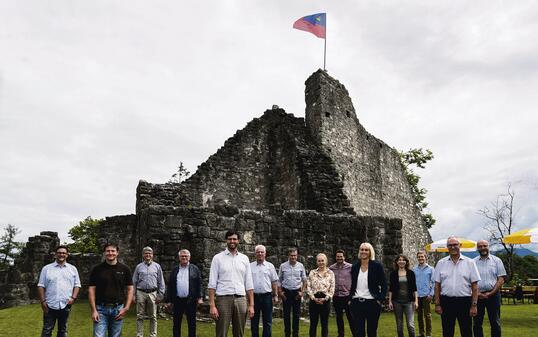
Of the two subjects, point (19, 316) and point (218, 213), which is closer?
point (218, 213)

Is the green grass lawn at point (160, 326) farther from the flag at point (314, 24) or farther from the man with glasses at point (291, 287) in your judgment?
the flag at point (314, 24)

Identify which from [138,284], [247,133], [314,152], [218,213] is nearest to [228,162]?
[247,133]

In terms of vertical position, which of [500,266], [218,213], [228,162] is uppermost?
[228,162]

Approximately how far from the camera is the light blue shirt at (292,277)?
9211 mm

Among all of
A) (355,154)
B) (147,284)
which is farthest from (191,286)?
(355,154)

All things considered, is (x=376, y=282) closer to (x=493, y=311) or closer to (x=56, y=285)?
(x=493, y=311)

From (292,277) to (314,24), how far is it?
52.3 ft

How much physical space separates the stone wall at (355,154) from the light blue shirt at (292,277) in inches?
414

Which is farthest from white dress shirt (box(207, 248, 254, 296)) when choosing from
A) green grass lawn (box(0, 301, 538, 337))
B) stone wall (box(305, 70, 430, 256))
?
stone wall (box(305, 70, 430, 256))

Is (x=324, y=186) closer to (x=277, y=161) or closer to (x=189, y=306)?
(x=277, y=161)

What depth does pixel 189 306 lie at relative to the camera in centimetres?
839

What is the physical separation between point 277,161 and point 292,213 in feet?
22.5

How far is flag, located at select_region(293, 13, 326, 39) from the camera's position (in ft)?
71.7

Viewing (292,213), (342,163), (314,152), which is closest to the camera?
(292,213)
